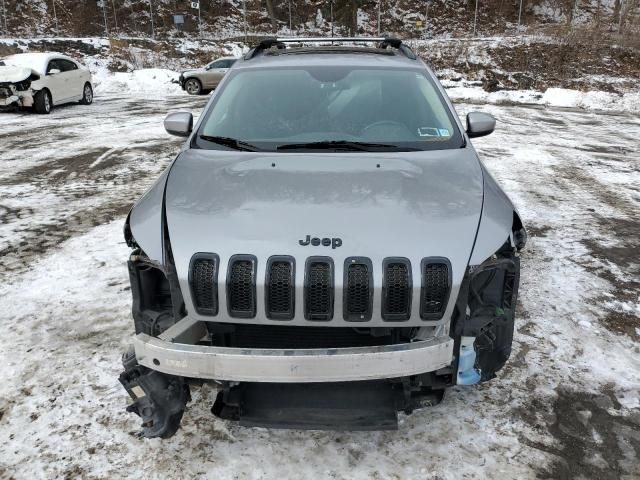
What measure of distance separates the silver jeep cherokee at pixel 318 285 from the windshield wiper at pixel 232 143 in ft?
0.34

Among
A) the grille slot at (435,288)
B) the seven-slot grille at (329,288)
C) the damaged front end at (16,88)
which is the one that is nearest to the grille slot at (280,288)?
the seven-slot grille at (329,288)

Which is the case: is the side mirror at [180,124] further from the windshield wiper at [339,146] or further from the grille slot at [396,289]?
the grille slot at [396,289]

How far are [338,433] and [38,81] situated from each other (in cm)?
1421

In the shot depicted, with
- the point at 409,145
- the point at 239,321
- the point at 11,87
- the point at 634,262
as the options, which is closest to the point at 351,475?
the point at 239,321

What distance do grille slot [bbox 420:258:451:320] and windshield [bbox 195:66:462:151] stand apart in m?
1.18

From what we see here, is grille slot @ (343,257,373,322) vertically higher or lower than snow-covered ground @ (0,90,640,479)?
higher

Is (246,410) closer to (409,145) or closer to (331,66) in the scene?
(409,145)

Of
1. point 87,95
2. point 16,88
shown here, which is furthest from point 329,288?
point 87,95

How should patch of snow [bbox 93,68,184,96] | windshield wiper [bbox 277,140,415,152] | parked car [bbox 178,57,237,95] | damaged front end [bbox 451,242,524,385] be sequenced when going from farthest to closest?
patch of snow [bbox 93,68,184,96]
parked car [bbox 178,57,237,95]
windshield wiper [bbox 277,140,415,152]
damaged front end [bbox 451,242,524,385]

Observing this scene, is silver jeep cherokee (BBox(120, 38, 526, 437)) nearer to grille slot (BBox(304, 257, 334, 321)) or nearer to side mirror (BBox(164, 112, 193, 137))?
grille slot (BBox(304, 257, 334, 321))

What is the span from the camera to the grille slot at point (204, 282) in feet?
7.39

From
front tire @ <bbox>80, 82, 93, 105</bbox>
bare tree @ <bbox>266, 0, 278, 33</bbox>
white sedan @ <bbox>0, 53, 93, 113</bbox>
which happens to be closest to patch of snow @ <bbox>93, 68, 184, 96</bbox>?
front tire @ <bbox>80, 82, 93, 105</bbox>

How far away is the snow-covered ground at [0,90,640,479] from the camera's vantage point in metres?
2.52

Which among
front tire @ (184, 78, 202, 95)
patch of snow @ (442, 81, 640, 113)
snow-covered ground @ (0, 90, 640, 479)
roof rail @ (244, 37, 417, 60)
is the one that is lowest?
snow-covered ground @ (0, 90, 640, 479)
